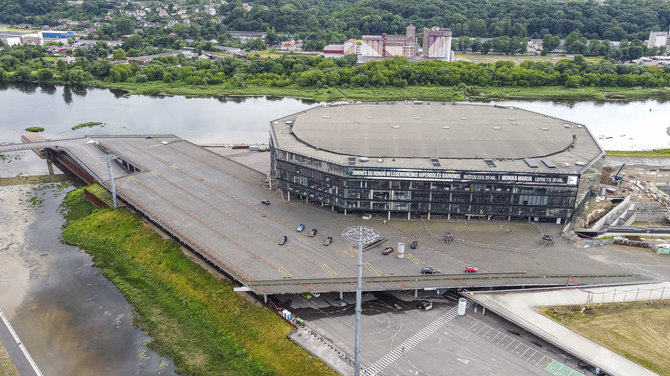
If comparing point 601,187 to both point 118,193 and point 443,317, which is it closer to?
point 443,317

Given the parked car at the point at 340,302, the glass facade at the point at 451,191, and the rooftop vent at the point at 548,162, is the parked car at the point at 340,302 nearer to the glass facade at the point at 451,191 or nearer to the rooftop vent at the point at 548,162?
the glass facade at the point at 451,191

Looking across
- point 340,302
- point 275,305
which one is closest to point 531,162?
point 340,302

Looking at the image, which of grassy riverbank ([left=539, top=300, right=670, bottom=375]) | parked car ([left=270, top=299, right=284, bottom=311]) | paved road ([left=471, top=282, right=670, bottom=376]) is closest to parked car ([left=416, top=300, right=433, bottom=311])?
paved road ([left=471, top=282, right=670, bottom=376])

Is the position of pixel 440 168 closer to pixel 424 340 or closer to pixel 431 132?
pixel 431 132

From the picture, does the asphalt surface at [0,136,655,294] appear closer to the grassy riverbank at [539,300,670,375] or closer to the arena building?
the arena building

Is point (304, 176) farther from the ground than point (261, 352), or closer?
farther from the ground

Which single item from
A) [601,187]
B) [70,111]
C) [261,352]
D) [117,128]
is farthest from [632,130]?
[70,111]
